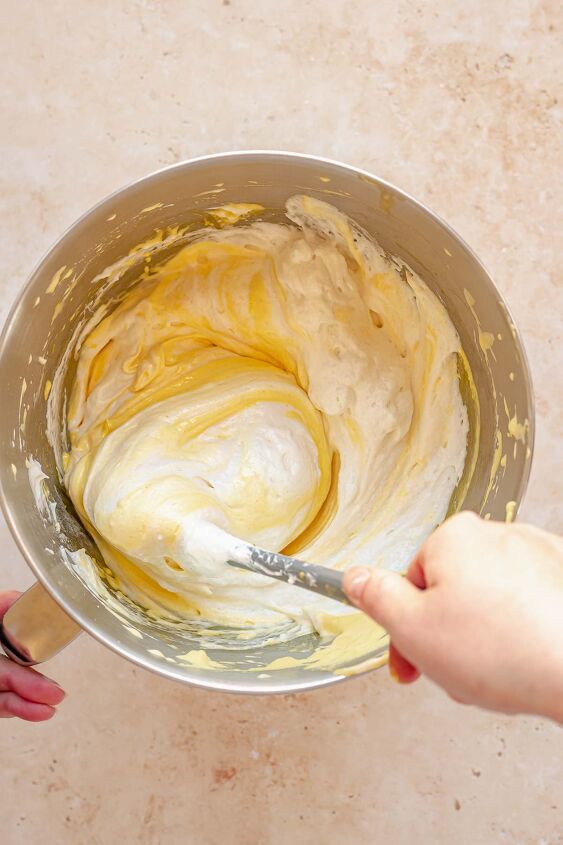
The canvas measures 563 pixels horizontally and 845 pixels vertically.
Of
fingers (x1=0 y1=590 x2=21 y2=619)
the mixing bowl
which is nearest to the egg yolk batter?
the mixing bowl

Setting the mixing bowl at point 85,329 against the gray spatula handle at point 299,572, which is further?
the mixing bowl at point 85,329

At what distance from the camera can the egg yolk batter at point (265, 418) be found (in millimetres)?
1142

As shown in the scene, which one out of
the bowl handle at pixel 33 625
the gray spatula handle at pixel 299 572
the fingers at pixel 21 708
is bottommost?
the fingers at pixel 21 708

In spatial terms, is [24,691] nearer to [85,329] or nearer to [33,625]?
[33,625]

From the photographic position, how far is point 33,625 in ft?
3.30

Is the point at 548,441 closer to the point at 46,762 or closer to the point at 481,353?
the point at 481,353

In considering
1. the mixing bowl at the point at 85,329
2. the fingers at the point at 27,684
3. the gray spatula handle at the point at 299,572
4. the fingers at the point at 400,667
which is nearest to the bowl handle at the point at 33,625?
the mixing bowl at the point at 85,329

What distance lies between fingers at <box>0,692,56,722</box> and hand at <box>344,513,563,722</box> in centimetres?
71

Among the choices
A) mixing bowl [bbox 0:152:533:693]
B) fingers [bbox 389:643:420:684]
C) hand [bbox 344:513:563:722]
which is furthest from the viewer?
mixing bowl [bbox 0:152:533:693]

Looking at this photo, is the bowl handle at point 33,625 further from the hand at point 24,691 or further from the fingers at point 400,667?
the fingers at point 400,667

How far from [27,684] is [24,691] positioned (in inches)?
0.6

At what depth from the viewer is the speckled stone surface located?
130 centimetres

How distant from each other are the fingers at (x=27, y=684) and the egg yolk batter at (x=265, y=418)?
0.18m

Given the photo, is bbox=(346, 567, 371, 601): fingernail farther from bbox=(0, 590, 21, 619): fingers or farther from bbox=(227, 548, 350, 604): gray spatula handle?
bbox=(0, 590, 21, 619): fingers
